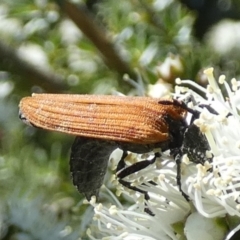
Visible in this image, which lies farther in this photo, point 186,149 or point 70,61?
point 70,61

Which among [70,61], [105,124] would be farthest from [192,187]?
[70,61]

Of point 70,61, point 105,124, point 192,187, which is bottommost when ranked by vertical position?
point 70,61

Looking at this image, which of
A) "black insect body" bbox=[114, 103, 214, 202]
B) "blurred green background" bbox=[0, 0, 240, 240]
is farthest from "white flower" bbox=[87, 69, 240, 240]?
"blurred green background" bbox=[0, 0, 240, 240]

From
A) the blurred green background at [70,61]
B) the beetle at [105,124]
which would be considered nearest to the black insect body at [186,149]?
the beetle at [105,124]

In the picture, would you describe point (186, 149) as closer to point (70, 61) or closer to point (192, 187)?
point (192, 187)

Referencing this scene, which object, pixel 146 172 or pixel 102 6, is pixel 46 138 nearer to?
pixel 102 6

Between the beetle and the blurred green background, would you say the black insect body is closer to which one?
the beetle
